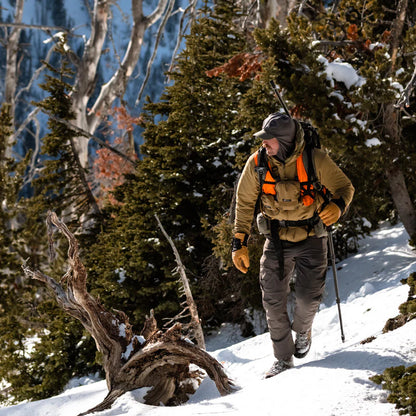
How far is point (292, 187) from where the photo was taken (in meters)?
3.43

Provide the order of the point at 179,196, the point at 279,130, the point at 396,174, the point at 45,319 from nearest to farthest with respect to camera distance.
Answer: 1. the point at 279,130
2. the point at 396,174
3. the point at 179,196
4. the point at 45,319

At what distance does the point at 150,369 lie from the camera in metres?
3.95

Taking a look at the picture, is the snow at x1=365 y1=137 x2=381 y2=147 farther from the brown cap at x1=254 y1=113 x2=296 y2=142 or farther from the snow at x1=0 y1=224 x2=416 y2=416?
the brown cap at x1=254 y1=113 x2=296 y2=142

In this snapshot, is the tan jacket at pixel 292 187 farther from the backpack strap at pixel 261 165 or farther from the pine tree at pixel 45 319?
the pine tree at pixel 45 319

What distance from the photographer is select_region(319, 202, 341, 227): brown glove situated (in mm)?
3432

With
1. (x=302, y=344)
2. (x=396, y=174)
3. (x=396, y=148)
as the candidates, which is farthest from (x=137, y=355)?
(x=396, y=174)

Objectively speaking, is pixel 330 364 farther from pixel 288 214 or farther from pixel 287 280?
pixel 288 214

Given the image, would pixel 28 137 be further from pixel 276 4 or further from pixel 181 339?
pixel 181 339

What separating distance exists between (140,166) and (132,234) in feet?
4.19

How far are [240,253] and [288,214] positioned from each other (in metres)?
0.55

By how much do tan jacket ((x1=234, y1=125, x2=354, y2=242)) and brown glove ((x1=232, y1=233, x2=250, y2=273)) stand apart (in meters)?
0.28

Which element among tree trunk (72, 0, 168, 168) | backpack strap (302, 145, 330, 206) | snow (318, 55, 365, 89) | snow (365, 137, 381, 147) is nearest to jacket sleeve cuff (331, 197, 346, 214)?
backpack strap (302, 145, 330, 206)

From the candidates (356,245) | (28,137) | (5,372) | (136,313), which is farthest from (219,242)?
(28,137)

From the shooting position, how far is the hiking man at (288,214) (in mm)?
3430
